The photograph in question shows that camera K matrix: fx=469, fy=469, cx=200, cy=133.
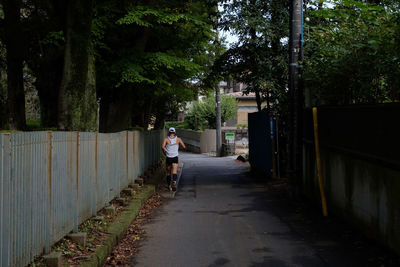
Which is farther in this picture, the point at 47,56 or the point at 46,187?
the point at 47,56

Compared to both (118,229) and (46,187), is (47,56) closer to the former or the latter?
(118,229)

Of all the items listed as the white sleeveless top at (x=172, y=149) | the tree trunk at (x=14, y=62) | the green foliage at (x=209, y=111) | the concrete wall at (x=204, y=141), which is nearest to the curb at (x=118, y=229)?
the white sleeveless top at (x=172, y=149)

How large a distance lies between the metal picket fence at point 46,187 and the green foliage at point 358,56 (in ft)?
16.1

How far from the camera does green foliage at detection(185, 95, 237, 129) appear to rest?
48.8m

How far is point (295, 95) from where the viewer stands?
38.9 feet

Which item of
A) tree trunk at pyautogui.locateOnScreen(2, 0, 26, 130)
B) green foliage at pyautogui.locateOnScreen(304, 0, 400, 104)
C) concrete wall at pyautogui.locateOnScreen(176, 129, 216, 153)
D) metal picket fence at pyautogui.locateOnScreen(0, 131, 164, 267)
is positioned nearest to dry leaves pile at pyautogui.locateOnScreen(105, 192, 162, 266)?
metal picket fence at pyautogui.locateOnScreen(0, 131, 164, 267)

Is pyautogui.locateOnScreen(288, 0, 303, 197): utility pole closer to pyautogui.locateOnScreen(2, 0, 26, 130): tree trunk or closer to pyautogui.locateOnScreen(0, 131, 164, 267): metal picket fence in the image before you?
pyautogui.locateOnScreen(0, 131, 164, 267): metal picket fence

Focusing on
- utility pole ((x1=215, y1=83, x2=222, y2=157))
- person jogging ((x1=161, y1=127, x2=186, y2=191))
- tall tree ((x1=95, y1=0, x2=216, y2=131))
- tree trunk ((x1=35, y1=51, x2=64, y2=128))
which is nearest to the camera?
person jogging ((x1=161, y1=127, x2=186, y2=191))

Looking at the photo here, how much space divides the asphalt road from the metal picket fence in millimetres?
1218

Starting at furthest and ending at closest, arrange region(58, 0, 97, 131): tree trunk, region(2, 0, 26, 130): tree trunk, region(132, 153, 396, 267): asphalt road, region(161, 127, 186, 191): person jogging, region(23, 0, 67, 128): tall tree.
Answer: region(2, 0, 26, 130): tree trunk → region(23, 0, 67, 128): tall tree → region(161, 127, 186, 191): person jogging → region(58, 0, 97, 131): tree trunk → region(132, 153, 396, 267): asphalt road

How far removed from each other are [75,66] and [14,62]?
28.4ft

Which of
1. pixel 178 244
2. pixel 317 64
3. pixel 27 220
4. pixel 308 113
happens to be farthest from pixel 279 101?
pixel 27 220

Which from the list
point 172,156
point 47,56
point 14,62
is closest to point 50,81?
point 47,56

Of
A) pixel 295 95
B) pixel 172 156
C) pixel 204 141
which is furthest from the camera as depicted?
pixel 204 141
